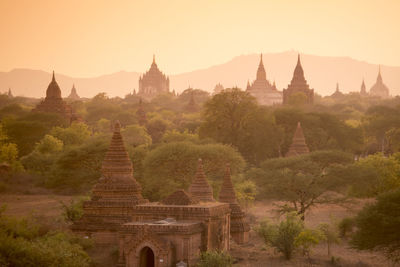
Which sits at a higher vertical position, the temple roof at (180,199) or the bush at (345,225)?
the temple roof at (180,199)

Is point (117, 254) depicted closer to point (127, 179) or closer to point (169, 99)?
point (127, 179)

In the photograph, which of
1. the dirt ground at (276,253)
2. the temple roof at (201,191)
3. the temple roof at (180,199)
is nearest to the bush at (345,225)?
the dirt ground at (276,253)

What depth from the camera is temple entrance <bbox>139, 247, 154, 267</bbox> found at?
32.2 metres

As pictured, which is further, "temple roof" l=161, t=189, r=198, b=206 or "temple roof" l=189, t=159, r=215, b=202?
"temple roof" l=189, t=159, r=215, b=202

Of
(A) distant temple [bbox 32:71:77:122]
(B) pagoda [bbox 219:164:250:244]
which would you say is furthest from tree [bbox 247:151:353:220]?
(A) distant temple [bbox 32:71:77:122]

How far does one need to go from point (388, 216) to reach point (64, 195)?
26857mm

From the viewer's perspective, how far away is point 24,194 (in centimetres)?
5472

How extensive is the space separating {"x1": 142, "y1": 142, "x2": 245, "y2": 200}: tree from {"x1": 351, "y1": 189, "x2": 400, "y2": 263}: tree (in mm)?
14681

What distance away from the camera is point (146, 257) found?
32.8m

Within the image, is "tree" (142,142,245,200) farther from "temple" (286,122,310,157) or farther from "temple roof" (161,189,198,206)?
"temple roof" (161,189,198,206)

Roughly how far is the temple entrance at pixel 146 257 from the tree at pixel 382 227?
8244 mm

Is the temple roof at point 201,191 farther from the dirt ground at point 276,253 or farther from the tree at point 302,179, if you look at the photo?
the tree at point 302,179

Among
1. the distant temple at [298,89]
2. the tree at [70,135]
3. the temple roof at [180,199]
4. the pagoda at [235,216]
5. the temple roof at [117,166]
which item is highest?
the distant temple at [298,89]

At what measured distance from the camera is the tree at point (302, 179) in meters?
45.9
